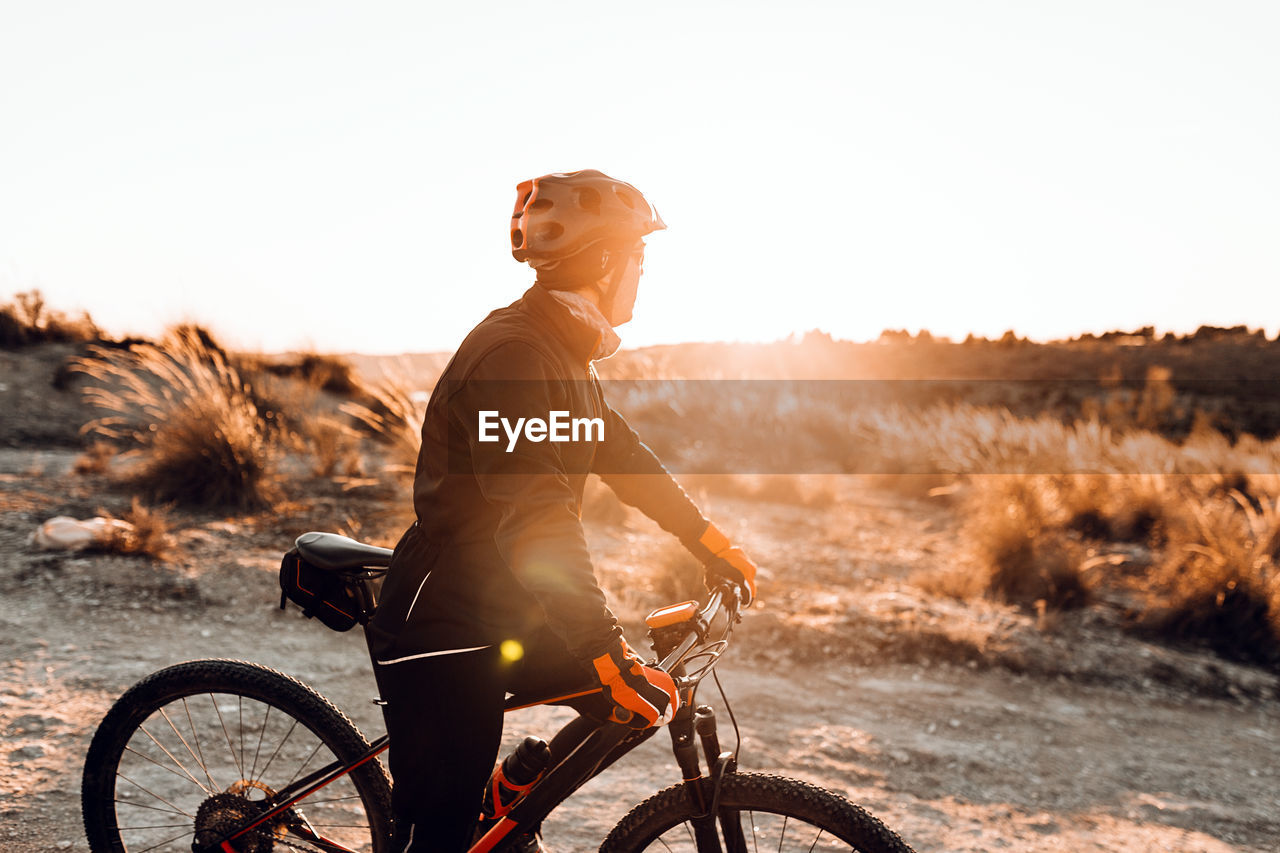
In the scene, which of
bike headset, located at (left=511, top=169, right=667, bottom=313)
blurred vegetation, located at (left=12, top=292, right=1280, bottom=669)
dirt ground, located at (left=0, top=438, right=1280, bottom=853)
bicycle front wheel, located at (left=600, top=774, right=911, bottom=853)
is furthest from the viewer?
blurred vegetation, located at (left=12, top=292, right=1280, bottom=669)

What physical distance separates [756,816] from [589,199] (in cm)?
167

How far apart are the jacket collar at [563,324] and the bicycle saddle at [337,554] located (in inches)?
28.5

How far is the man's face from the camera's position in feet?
6.81

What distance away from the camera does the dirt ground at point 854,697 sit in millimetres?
3766

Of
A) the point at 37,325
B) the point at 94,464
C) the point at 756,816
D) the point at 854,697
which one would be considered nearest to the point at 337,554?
the point at 756,816

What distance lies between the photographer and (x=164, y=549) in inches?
241

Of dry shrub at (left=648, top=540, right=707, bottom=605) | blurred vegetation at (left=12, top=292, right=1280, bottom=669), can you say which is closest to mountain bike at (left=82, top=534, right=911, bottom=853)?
dry shrub at (left=648, top=540, right=707, bottom=605)

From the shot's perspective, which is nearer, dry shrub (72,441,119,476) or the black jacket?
the black jacket

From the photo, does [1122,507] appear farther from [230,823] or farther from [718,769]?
[230,823]

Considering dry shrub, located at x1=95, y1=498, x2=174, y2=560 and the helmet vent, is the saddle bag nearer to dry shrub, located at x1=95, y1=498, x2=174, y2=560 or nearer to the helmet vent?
the helmet vent

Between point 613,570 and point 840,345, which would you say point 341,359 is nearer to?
point 613,570

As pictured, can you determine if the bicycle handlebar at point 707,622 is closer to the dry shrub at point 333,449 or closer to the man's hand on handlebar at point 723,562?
the man's hand on handlebar at point 723,562

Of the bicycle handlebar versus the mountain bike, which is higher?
the bicycle handlebar

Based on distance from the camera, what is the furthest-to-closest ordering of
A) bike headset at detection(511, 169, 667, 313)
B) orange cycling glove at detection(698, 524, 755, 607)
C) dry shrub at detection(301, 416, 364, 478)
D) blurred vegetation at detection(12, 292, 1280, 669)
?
1. dry shrub at detection(301, 416, 364, 478)
2. blurred vegetation at detection(12, 292, 1280, 669)
3. orange cycling glove at detection(698, 524, 755, 607)
4. bike headset at detection(511, 169, 667, 313)
